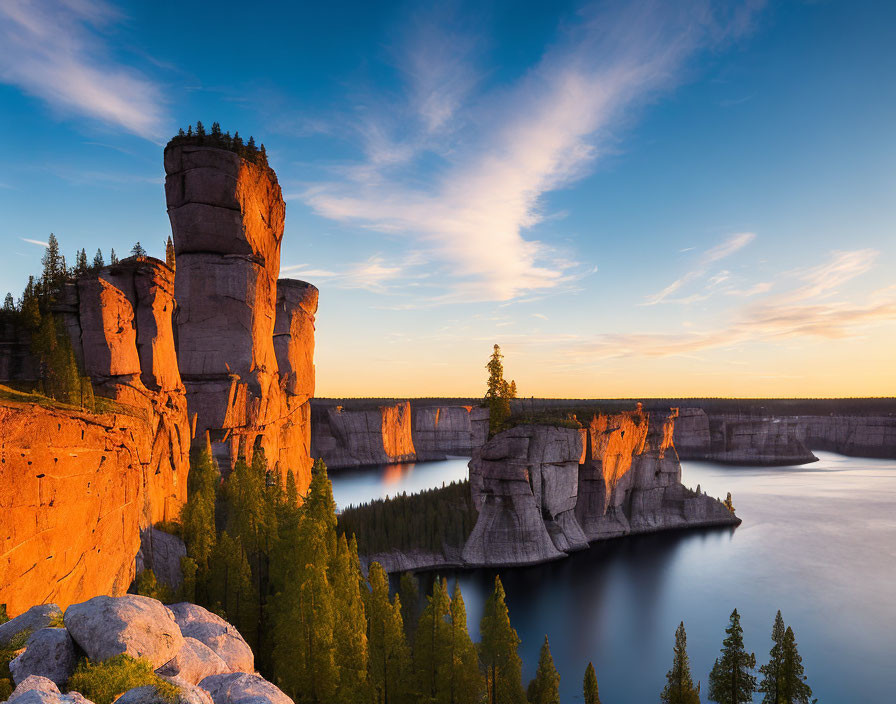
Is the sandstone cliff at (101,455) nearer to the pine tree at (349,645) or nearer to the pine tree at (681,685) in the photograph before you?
the pine tree at (349,645)

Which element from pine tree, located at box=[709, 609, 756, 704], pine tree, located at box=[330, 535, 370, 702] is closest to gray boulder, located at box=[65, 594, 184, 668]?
pine tree, located at box=[330, 535, 370, 702]

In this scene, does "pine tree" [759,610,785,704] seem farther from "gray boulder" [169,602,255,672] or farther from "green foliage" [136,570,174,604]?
"green foliage" [136,570,174,604]

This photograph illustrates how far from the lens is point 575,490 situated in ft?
275

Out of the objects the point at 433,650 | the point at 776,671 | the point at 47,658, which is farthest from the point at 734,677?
the point at 47,658

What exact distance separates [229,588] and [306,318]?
57656 mm

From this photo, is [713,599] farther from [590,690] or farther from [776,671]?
[590,690]

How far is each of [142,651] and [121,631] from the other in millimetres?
649

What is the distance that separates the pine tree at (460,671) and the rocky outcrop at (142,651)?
2200 centimetres

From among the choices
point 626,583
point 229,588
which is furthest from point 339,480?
point 229,588

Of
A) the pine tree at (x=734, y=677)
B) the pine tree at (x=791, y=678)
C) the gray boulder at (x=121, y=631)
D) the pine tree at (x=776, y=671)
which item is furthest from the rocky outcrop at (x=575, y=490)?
the gray boulder at (x=121, y=631)

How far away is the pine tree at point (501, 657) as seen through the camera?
115ft

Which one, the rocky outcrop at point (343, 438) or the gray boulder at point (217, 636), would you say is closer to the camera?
the gray boulder at point (217, 636)

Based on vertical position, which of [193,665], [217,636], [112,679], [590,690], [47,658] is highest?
[112,679]

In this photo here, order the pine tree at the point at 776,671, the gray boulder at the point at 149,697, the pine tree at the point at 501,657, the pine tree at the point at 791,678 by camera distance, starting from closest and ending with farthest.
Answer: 1. the gray boulder at the point at 149,697
2. the pine tree at the point at 501,657
3. the pine tree at the point at 791,678
4. the pine tree at the point at 776,671
